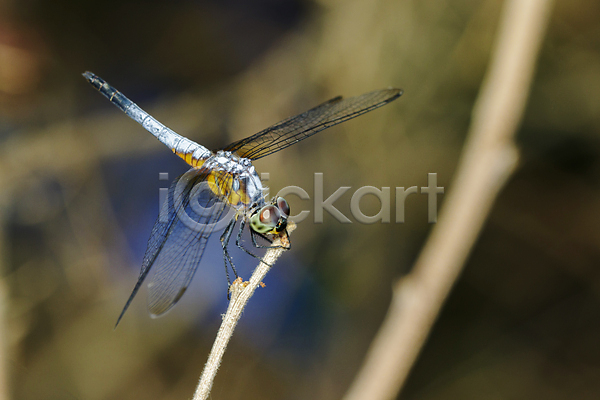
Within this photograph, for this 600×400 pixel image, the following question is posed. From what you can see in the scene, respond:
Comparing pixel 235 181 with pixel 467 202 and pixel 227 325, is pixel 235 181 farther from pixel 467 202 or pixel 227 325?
pixel 467 202

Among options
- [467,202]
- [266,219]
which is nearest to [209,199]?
[266,219]

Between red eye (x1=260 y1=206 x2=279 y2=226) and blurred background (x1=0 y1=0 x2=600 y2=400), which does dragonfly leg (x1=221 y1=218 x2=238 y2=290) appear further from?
red eye (x1=260 y1=206 x2=279 y2=226)

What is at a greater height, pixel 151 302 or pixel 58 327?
pixel 151 302

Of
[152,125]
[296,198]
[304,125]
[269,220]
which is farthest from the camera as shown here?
[296,198]

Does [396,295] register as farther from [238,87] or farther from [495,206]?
[238,87]

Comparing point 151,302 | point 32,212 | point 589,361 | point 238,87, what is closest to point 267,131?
point 238,87

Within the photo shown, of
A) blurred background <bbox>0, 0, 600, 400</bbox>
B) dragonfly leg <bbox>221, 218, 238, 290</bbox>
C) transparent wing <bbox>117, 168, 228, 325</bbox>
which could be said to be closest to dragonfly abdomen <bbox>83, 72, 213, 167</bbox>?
blurred background <bbox>0, 0, 600, 400</bbox>

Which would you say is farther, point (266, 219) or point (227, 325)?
point (266, 219)
